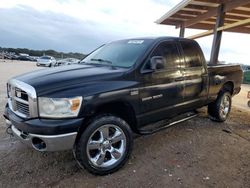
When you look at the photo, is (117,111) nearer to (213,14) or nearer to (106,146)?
(106,146)

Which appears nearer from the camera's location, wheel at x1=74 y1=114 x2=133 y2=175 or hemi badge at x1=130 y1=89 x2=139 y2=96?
wheel at x1=74 y1=114 x2=133 y2=175

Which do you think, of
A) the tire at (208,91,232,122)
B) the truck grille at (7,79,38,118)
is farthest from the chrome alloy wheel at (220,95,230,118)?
the truck grille at (7,79,38,118)

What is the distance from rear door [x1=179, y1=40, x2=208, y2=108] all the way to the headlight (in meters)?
2.54

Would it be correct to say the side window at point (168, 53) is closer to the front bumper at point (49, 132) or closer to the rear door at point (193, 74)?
the rear door at point (193, 74)

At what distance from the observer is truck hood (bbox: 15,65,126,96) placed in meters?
3.12

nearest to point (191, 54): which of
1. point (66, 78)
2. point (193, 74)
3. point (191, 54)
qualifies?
point (191, 54)

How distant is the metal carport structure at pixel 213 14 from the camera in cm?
807

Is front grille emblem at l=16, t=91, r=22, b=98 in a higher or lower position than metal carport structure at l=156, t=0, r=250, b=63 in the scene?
lower

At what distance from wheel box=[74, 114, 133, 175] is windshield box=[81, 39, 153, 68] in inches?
40.4

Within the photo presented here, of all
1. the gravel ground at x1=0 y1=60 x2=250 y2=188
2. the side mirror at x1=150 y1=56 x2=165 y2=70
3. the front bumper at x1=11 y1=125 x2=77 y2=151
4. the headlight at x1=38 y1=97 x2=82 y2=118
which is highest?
the side mirror at x1=150 y1=56 x2=165 y2=70

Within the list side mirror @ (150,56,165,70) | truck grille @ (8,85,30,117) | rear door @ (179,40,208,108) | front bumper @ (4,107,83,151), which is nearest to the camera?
front bumper @ (4,107,83,151)

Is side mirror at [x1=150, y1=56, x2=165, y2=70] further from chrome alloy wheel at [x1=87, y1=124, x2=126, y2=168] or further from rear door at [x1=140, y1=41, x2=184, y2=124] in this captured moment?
chrome alloy wheel at [x1=87, y1=124, x2=126, y2=168]

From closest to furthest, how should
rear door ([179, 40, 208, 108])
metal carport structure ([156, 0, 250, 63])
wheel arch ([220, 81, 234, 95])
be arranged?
1. rear door ([179, 40, 208, 108])
2. wheel arch ([220, 81, 234, 95])
3. metal carport structure ([156, 0, 250, 63])

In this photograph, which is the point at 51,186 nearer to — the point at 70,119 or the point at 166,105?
the point at 70,119
